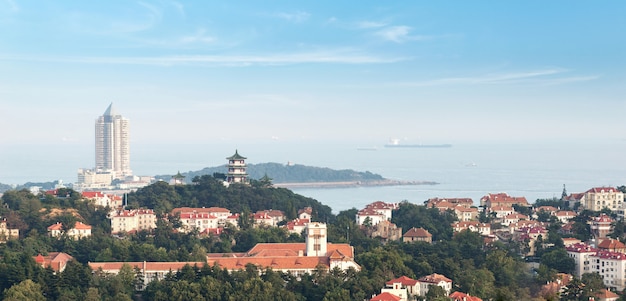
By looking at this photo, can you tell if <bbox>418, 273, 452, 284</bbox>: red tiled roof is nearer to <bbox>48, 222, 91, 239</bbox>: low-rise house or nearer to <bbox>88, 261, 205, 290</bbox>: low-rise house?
<bbox>88, 261, 205, 290</bbox>: low-rise house

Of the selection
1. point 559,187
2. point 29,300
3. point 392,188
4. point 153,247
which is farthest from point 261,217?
point 392,188

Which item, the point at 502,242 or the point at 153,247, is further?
the point at 502,242

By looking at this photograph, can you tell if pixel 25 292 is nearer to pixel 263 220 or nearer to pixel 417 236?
pixel 263 220

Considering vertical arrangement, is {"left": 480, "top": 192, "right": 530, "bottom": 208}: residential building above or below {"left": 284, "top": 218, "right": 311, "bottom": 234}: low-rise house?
above

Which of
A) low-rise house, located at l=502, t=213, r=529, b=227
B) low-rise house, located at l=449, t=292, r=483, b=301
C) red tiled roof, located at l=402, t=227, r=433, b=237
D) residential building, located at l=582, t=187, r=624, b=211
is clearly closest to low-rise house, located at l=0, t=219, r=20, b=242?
red tiled roof, located at l=402, t=227, r=433, b=237

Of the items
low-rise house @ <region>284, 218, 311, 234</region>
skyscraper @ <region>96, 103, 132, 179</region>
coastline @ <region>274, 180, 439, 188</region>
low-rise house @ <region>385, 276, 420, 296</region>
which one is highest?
skyscraper @ <region>96, 103, 132, 179</region>

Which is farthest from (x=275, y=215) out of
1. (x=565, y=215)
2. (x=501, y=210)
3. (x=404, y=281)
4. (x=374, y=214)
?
(x=404, y=281)

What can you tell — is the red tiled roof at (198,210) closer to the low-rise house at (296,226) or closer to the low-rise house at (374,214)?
the low-rise house at (296,226)

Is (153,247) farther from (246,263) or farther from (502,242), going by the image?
(502,242)
